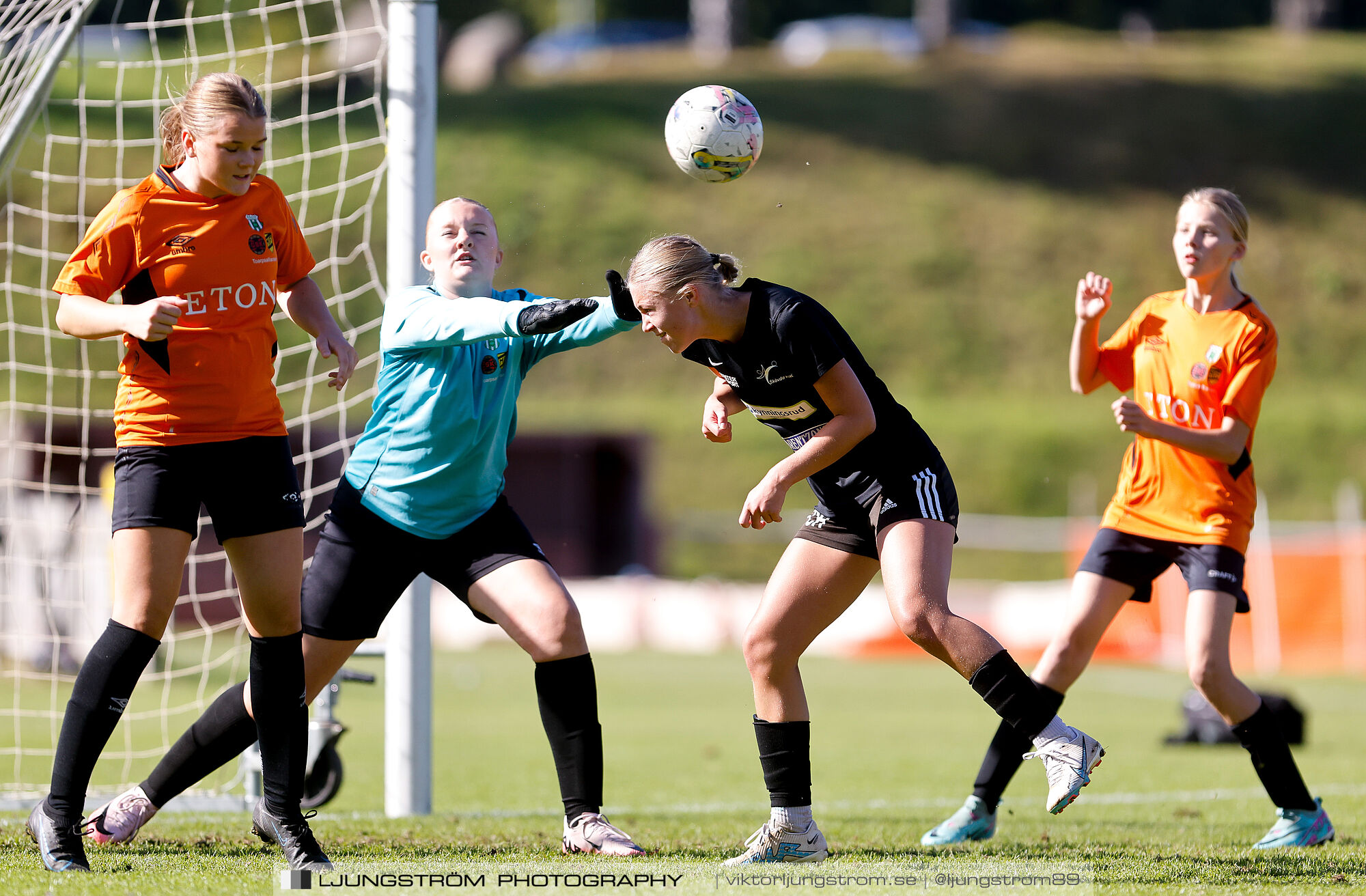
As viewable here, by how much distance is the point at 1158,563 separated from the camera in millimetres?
5184

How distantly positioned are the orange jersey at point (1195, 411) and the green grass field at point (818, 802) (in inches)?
43.3

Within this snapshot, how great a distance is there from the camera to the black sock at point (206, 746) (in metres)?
4.53

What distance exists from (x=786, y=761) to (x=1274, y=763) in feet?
5.95

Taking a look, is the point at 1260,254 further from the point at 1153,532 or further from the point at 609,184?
the point at 1153,532

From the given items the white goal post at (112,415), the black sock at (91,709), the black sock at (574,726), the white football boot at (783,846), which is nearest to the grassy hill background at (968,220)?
the white goal post at (112,415)

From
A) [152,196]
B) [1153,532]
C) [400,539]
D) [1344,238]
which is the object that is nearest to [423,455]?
[400,539]

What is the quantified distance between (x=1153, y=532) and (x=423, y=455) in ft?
8.40

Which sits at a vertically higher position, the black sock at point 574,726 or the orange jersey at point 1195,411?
the orange jersey at point 1195,411

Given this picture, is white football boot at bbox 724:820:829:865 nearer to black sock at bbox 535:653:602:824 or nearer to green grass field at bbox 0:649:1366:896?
green grass field at bbox 0:649:1366:896

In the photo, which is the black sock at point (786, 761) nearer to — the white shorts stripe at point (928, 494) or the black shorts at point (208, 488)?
the white shorts stripe at point (928, 494)

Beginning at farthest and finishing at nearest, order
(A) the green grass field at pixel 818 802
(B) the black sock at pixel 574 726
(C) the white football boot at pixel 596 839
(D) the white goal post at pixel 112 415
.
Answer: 1. (D) the white goal post at pixel 112 415
2. (B) the black sock at pixel 574 726
3. (C) the white football boot at pixel 596 839
4. (A) the green grass field at pixel 818 802

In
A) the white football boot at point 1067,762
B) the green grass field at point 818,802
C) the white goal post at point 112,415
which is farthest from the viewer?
the white goal post at point 112,415

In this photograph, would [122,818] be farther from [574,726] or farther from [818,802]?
[818,802]

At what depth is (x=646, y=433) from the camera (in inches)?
950
